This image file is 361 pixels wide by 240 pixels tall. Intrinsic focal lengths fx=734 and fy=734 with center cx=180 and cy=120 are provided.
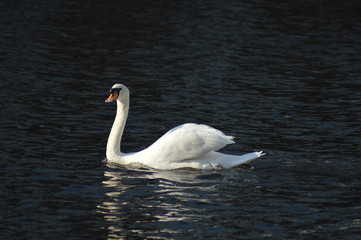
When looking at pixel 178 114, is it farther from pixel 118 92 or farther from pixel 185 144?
pixel 185 144

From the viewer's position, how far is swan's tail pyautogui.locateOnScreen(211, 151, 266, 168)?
1327cm

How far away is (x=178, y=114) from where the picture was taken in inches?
682

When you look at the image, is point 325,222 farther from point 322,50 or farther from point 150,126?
point 322,50

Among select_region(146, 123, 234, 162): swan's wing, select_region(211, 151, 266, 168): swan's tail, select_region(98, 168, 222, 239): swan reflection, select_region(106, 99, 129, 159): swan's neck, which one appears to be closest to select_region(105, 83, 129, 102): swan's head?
select_region(106, 99, 129, 159): swan's neck

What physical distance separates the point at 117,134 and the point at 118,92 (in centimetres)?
81

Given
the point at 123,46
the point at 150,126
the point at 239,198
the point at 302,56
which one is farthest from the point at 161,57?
the point at 239,198

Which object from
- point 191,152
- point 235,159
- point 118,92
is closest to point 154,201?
point 191,152

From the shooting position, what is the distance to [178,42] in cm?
2583

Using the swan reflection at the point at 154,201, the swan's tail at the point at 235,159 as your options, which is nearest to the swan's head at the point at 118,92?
the swan reflection at the point at 154,201

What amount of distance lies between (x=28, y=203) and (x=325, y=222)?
4.52 m

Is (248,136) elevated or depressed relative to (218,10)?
depressed

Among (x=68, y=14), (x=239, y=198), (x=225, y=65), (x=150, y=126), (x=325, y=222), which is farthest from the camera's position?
(x=68, y=14)

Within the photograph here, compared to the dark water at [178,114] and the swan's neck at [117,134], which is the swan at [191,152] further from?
the swan's neck at [117,134]

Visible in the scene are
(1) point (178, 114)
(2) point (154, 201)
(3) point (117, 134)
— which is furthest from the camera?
(1) point (178, 114)
